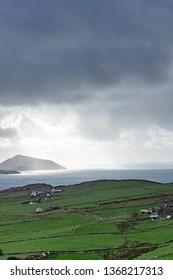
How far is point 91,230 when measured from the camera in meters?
70.9

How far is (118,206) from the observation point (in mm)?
108125

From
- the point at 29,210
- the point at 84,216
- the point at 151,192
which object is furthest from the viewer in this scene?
the point at 151,192

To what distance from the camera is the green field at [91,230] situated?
2004 inches

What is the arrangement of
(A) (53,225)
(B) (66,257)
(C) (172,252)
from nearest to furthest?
(C) (172,252)
(B) (66,257)
(A) (53,225)

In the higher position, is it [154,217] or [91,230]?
[154,217]

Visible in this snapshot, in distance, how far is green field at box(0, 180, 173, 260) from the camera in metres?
50.9

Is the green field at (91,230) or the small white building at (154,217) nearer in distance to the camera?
the green field at (91,230)

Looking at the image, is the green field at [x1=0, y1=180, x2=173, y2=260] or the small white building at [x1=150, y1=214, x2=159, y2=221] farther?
the small white building at [x1=150, y1=214, x2=159, y2=221]

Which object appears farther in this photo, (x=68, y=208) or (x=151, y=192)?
(x=151, y=192)

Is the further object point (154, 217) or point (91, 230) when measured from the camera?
point (154, 217)
